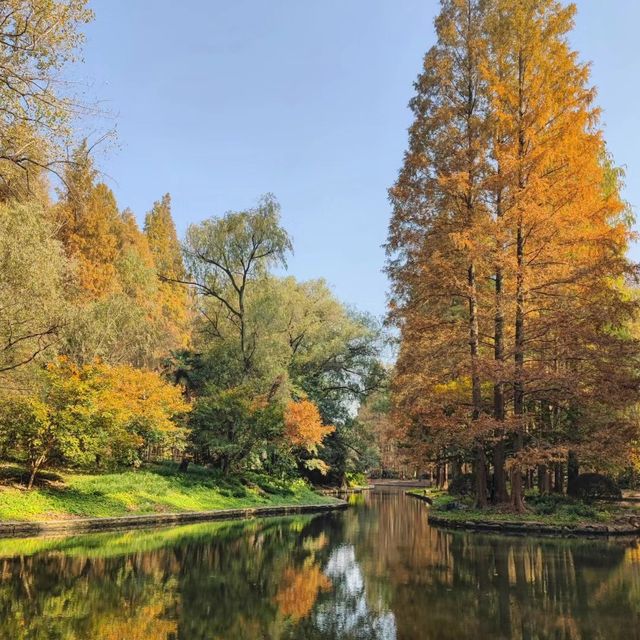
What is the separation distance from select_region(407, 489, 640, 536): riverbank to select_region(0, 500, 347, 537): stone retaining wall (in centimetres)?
861

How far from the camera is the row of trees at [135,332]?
8.95 meters

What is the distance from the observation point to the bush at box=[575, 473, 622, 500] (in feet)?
74.1

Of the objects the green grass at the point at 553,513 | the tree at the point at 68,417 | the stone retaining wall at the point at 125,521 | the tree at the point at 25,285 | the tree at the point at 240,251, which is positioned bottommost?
the stone retaining wall at the point at 125,521

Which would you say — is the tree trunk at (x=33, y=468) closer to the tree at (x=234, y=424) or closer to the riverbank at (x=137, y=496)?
the riverbank at (x=137, y=496)

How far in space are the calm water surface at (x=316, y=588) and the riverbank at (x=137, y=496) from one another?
9.59 ft

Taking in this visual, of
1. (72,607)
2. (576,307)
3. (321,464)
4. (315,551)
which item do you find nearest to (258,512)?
(321,464)

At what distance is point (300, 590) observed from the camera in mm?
9219

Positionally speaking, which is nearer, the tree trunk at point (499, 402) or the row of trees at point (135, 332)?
the row of trees at point (135, 332)

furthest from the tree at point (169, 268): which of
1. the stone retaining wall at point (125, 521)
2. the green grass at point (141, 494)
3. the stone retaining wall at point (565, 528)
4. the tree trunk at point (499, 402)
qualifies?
the stone retaining wall at point (565, 528)

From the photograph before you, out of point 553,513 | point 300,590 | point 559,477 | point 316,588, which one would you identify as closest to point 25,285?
point 300,590

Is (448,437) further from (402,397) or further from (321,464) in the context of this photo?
(321,464)

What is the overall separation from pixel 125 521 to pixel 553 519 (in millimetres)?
13762

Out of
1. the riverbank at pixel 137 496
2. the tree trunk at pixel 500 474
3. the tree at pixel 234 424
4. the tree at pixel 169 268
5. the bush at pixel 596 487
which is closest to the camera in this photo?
the riverbank at pixel 137 496

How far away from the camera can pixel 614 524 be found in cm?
1681
